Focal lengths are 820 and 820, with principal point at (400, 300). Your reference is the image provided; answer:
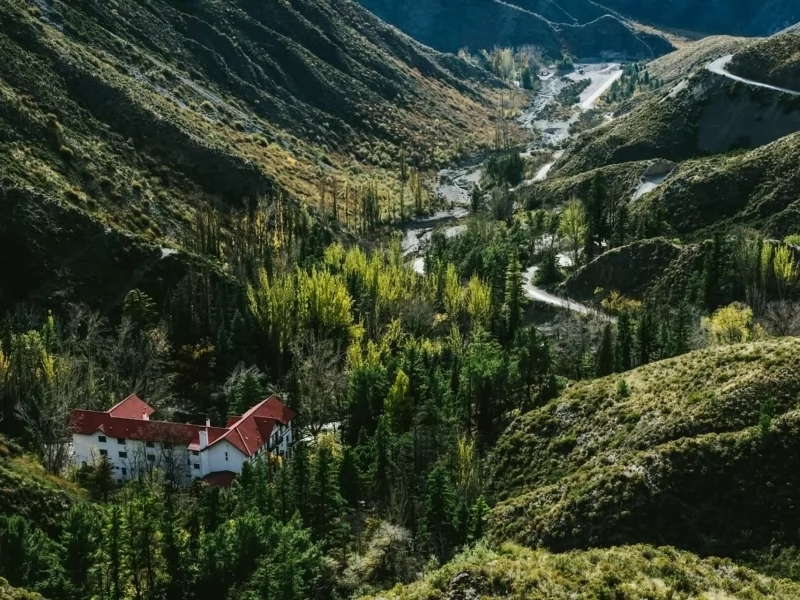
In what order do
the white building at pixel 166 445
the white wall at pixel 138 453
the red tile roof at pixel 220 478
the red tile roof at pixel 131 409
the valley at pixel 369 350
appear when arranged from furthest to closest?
the red tile roof at pixel 131 409
the white wall at pixel 138 453
the white building at pixel 166 445
the red tile roof at pixel 220 478
the valley at pixel 369 350

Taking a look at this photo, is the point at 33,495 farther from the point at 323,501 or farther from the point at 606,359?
the point at 606,359

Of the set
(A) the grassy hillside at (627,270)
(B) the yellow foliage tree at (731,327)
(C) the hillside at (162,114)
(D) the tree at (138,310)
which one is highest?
(C) the hillside at (162,114)

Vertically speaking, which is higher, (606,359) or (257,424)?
(606,359)

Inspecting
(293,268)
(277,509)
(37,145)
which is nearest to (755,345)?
(277,509)

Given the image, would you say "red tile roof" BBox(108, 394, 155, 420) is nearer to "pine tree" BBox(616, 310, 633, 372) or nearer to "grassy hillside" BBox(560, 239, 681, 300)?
"pine tree" BBox(616, 310, 633, 372)

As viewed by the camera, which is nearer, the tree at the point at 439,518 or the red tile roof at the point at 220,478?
the tree at the point at 439,518

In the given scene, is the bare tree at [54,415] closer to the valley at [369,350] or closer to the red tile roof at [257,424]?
the valley at [369,350]

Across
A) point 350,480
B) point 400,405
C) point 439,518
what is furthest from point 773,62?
point 439,518

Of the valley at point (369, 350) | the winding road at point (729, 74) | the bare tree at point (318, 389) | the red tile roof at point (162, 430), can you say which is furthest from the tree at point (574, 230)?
the red tile roof at point (162, 430)
